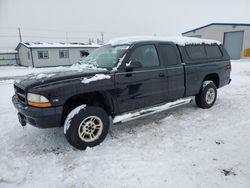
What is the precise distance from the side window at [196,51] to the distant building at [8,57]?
108 ft

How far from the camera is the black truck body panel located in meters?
3.12

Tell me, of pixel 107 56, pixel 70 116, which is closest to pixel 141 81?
pixel 107 56

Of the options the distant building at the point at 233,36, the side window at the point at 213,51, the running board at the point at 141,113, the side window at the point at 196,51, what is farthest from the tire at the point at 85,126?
the distant building at the point at 233,36

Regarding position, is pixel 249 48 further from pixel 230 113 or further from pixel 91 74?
pixel 91 74

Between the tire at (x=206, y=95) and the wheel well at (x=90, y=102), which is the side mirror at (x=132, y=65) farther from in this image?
the tire at (x=206, y=95)

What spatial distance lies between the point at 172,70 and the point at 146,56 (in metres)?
0.76

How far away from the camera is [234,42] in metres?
23.5

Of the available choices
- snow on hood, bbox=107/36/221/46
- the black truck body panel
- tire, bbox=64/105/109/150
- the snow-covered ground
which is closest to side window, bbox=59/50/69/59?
the snow-covered ground

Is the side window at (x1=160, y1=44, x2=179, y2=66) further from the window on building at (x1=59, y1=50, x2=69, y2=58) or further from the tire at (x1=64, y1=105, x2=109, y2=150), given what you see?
the window on building at (x1=59, y1=50, x2=69, y2=58)

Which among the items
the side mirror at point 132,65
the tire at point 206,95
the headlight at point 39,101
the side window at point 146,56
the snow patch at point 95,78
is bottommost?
the tire at point 206,95

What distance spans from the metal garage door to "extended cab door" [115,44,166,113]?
23306mm

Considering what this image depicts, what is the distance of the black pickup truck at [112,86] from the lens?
3152 mm

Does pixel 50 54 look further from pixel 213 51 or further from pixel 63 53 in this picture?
pixel 213 51

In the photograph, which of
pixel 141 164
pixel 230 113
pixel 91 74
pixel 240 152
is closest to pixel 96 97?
pixel 91 74
